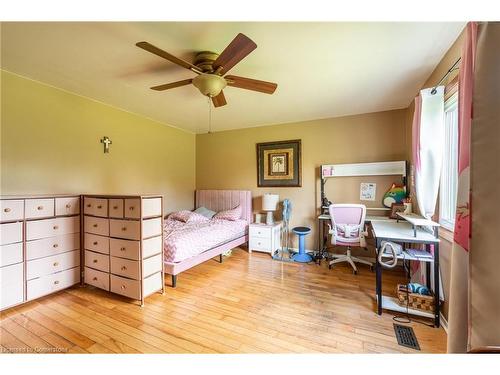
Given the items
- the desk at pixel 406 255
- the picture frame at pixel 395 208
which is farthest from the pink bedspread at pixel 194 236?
the picture frame at pixel 395 208

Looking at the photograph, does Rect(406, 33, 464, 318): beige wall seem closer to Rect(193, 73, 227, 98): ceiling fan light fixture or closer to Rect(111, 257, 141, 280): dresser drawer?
Rect(193, 73, 227, 98): ceiling fan light fixture

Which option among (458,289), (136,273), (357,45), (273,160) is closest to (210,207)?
(273,160)

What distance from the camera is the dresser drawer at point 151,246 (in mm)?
2218

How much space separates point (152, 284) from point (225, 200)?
2383 mm

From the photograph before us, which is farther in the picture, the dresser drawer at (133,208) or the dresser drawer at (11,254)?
the dresser drawer at (133,208)

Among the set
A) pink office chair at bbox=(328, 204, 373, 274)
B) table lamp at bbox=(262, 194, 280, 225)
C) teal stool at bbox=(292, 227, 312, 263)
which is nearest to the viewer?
pink office chair at bbox=(328, 204, 373, 274)

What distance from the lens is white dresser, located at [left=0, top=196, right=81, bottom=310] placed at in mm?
2020

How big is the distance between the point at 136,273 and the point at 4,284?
45.6 inches

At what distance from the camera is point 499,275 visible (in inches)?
33.8

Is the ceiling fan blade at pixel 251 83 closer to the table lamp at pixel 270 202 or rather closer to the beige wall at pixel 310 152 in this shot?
the beige wall at pixel 310 152

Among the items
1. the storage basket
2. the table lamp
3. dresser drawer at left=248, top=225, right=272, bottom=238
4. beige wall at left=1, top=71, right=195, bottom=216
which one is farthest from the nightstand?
the storage basket

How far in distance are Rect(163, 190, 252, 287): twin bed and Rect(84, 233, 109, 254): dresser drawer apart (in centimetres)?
62

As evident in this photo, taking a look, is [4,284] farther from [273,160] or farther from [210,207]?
[273,160]
